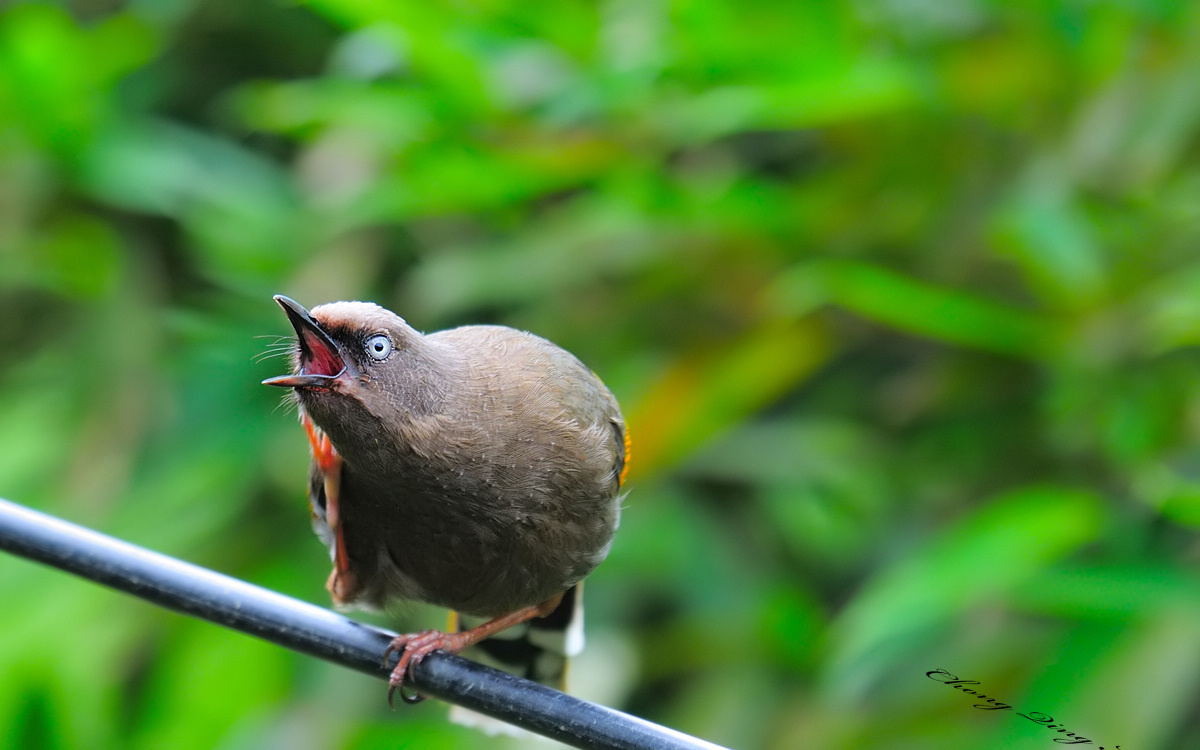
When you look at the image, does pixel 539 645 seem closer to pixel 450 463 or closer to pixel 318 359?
pixel 450 463

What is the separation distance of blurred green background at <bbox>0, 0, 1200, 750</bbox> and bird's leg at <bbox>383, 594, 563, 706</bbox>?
1.08 meters

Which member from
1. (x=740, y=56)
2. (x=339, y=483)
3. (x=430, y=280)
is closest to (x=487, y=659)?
(x=339, y=483)

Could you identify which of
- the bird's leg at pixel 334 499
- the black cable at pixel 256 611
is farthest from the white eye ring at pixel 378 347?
the black cable at pixel 256 611

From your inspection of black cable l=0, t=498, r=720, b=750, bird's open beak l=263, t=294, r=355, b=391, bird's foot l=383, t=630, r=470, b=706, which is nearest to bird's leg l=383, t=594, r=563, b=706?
bird's foot l=383, t=630, r=470, b=706

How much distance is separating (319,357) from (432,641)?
0.78 meters

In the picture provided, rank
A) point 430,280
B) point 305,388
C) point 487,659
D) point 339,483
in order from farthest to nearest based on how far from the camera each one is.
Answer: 1. point 430,280
2. point 487,659
3. point 339,483
4. point 305,388

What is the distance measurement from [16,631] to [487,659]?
1.97m

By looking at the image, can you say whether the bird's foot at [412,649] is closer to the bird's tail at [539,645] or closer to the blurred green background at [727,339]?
the bird's tail at [539,645]

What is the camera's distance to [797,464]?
4340 mm

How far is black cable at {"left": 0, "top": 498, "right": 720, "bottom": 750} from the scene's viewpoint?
202cm

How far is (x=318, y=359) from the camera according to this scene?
2.13 meters

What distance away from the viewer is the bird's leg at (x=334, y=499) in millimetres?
2371

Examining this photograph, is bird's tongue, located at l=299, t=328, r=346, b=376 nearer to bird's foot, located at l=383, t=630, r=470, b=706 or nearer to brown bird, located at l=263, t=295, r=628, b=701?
brown bird, located at l=263, t=295, r=628, b=701

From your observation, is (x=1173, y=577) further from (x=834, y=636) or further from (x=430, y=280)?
(x=430, y=280)
